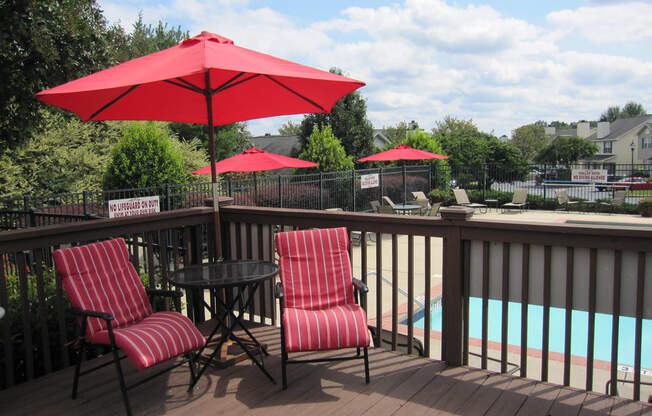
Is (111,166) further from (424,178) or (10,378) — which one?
(424,178)

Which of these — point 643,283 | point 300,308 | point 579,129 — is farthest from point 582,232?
point 579,129

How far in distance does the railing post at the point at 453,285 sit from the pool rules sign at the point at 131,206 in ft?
20.7

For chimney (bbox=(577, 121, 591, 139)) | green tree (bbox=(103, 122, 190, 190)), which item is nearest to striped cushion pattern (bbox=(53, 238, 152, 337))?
green tree (bbox=(103, 122, 190, 190))

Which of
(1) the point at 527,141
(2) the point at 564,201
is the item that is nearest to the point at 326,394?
(2) the point at 564,201

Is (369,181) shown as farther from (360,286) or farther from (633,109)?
(633,109)

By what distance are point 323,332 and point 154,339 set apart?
97 centimetres

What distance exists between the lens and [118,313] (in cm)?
301

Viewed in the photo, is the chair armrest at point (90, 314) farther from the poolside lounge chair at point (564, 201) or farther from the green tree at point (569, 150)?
the green tree at point (569, 150)

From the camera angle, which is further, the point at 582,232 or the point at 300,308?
the point at 300,308

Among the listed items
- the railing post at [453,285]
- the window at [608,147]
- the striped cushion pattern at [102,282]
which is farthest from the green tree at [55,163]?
the window at [608,147]

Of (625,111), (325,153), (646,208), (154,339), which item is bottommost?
(646,208)

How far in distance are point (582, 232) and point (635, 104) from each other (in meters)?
98.2

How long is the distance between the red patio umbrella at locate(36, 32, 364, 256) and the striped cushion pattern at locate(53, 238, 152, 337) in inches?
28.4

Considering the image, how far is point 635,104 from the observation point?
272 ft
